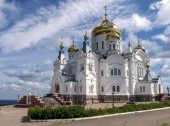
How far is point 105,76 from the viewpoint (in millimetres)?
49312

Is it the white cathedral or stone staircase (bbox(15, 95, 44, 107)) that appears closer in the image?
stone staircase (bbox(15, 95, 44, 107))

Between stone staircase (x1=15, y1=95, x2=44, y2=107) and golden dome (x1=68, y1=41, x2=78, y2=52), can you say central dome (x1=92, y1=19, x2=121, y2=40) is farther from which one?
stone staircase (x1=15, y1=95, x2=44, y2=107)

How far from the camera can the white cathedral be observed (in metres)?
47.8

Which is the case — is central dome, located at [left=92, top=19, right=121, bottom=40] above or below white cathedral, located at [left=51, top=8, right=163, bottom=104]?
above

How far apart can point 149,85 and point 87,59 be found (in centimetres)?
1293

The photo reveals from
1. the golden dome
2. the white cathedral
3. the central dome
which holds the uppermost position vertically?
the central dome

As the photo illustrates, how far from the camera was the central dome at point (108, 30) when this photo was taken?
177ft

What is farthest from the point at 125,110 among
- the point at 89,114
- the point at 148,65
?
the point at 148,65

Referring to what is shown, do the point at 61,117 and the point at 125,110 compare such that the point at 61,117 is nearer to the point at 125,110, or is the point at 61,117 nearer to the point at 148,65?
the point at 125,110

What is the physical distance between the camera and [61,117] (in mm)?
21609

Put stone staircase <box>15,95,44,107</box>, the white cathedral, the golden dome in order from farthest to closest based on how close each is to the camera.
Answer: the golden dome
the white cathedral
stone staircase <box>15,95,44,107</box>

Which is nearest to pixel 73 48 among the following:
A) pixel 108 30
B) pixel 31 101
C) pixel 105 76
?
pixel 108 30

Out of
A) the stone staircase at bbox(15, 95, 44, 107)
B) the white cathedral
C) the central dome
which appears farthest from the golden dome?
the stone staircase at bbox(15, 95, 44, 107)

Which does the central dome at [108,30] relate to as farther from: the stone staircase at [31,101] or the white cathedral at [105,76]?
the stone staircase at [31,101]
